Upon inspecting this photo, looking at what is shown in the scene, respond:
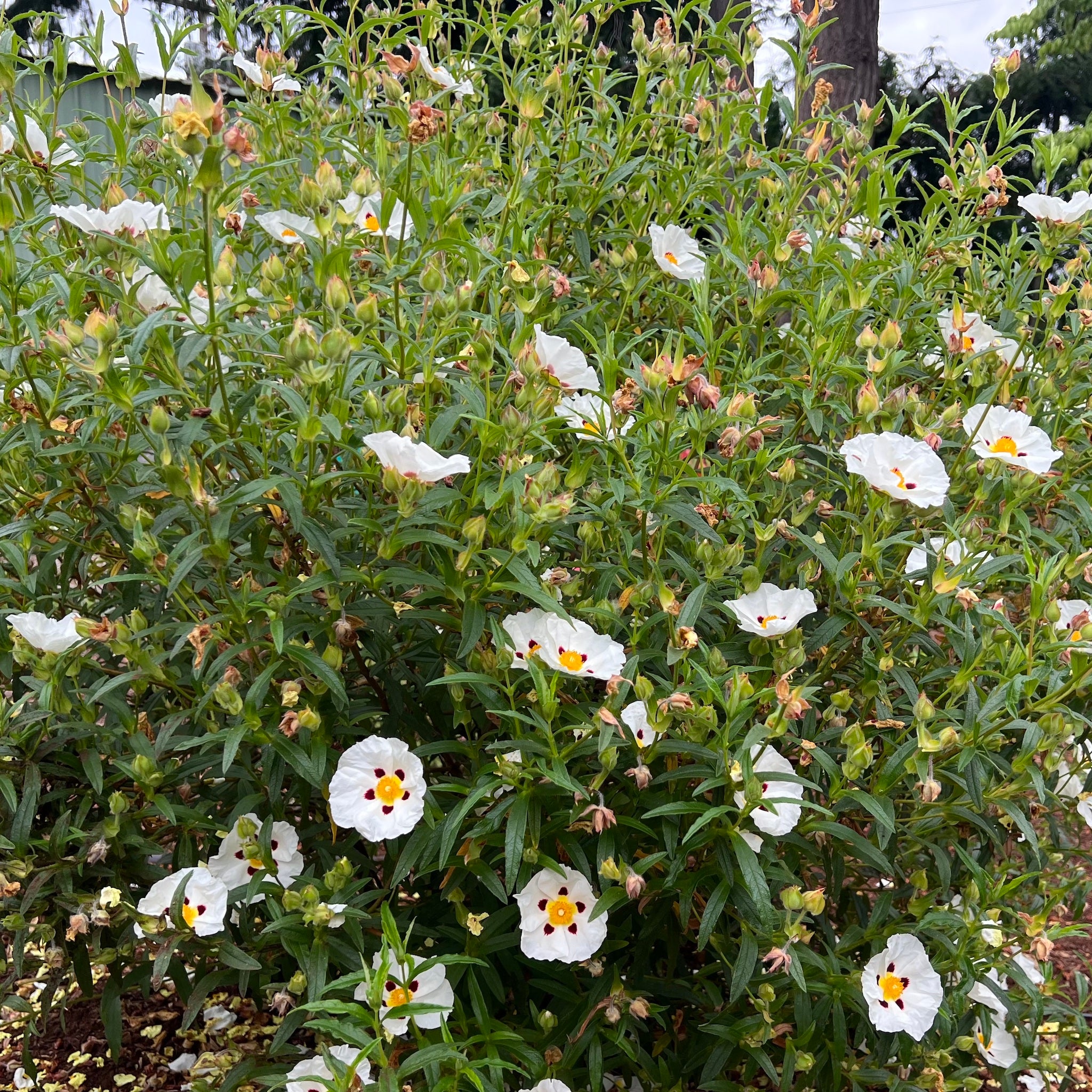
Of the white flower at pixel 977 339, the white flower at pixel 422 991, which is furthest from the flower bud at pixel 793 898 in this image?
the white flower at pixel 977 339

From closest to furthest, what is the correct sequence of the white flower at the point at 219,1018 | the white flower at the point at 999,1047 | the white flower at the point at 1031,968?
the white flower at the point at 999,1047 < the white flower at the point at 1031,968 < the white flower at the point at 219,1018

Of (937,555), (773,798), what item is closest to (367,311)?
(773,798)

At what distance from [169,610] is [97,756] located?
32 cm

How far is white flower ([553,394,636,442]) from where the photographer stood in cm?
200

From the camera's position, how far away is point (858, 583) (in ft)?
7.14

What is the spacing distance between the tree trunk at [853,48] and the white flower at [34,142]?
492 centimetres

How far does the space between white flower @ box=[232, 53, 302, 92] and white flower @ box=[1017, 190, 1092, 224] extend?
1707mm

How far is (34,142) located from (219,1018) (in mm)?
2286

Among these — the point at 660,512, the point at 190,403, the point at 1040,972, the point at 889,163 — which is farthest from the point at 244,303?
the point at 1040,972

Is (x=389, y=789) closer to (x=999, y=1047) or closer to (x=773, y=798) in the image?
(x=773, y=798)

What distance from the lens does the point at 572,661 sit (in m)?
1.88

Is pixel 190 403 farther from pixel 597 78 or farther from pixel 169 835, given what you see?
pixel 597 78

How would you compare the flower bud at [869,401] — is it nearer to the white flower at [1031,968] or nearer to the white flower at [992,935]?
the white flower at [992,935]

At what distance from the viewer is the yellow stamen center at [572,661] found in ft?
6.11
